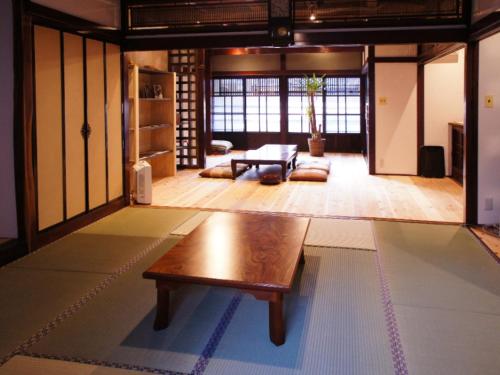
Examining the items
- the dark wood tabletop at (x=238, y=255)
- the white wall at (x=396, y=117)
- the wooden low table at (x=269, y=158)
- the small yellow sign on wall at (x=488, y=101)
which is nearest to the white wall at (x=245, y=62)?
the wooden low table at (x=269, y=158)

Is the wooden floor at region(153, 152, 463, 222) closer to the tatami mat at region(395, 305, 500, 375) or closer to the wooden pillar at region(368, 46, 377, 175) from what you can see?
the wooden pillar at region(368, 46, 377, 175)

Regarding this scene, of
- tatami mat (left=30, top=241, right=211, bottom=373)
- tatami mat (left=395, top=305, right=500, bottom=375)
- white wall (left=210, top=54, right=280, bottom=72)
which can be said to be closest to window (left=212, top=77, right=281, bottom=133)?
white wall (left=210, top=54, right=280, bottom=72)

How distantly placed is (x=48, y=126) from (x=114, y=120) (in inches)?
49.9

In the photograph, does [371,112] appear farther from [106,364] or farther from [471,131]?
[106,364]

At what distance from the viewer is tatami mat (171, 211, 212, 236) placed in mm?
4508

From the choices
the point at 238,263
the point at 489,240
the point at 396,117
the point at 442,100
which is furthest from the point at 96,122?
the point at 442,100

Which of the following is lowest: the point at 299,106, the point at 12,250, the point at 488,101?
the point at 12,250

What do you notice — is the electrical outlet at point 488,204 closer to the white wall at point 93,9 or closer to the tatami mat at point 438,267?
the tatami mat at point 438,267

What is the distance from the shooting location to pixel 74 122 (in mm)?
4520

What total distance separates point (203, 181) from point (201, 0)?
3208mm

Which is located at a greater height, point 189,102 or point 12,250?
point 189,102

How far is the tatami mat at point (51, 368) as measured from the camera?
7.05 feet

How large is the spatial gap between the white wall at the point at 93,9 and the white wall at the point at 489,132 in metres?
3.79

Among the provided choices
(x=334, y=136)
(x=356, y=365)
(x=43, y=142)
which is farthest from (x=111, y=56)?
(x=334, y=136)
